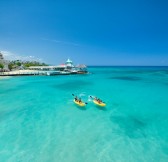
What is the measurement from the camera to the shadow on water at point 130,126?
47.2 feet

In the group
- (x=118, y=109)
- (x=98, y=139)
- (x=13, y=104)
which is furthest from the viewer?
(x=13, y=104)

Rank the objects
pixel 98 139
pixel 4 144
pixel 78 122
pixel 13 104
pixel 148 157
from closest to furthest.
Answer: pixel 148 157
pixel 4 144
pixel 98 139
pixel 78 122
pixel 13 104

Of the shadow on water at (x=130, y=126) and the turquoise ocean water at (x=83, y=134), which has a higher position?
the shadow on water at (x=130, y=126)

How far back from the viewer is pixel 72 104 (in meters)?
23.6

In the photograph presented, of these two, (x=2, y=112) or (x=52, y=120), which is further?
(x=2, y=112)

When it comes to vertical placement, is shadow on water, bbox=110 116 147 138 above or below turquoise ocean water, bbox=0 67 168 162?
above

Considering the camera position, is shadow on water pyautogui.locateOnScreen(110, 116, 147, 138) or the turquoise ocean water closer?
the turquoise ocean water

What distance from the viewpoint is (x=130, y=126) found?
52.2ft

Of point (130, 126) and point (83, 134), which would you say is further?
point (130, 126)

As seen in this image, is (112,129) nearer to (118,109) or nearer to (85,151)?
(85,151)

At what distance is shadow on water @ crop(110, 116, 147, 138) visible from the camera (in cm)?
1438

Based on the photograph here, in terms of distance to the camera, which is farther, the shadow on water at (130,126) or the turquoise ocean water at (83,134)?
→ the shadow on water at (130,126)

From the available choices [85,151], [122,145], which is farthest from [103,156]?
[122,145]

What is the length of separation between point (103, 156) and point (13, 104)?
17.6 m
